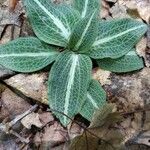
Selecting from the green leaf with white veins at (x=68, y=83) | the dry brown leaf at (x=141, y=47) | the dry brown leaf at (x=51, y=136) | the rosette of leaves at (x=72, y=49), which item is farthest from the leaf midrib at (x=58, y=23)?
the dry brown leaf at (x=51, y=136)

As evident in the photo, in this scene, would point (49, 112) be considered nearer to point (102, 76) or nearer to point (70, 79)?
point (70, 79)

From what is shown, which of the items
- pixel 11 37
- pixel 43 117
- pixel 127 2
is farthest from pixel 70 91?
A: pixel 127 2

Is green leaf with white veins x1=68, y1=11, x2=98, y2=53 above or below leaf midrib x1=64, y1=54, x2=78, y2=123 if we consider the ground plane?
above

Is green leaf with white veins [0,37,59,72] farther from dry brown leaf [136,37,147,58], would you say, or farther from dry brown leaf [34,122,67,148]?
dry brown leaf [136,37,147,58]

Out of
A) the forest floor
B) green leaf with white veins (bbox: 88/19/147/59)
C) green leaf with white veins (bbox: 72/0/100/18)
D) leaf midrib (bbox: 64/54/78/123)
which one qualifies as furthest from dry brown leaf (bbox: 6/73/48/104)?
green leaf with white veins (bbox: 72/0/100/18)

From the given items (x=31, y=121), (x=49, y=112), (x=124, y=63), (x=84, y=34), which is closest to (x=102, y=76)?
(x=124, y=63)

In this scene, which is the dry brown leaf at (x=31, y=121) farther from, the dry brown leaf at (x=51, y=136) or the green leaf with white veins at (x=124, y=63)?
the green leaf with white veins at (x=124, y=63)
